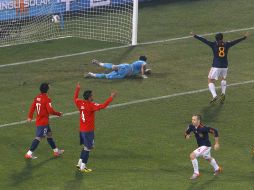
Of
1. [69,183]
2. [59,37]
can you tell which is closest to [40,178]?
[69,183]

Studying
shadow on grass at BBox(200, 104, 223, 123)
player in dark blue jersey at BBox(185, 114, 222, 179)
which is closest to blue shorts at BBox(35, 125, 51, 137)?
player in dark blue jersey at BBox(185, 114, 222, 179)

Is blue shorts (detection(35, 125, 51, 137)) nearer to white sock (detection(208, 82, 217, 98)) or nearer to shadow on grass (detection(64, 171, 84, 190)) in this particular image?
shadow on grass (detection(64, 171, 84, 190))

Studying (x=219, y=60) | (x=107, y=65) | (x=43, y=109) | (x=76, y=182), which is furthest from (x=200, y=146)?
(x=107, y=65)

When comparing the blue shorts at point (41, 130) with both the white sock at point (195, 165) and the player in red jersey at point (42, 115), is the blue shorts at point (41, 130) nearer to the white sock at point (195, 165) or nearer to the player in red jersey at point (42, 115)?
the player in red jersey at point (42, 115)

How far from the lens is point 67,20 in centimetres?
3747

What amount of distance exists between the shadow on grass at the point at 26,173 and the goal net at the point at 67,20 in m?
13.0

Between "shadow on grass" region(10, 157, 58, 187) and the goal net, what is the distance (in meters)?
13.0

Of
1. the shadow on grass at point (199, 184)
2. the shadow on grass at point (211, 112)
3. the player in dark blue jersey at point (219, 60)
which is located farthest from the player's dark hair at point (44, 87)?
the player in dark blue jersey at point (219, 60)

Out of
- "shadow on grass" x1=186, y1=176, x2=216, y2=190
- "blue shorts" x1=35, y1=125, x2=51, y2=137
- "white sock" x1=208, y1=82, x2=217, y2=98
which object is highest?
"white sock" x1=208, y1=82, x2=217, y2=98

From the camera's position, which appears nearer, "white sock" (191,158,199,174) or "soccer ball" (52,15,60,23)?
"white sock" (191,158,199,174)

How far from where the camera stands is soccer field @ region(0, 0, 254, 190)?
2258cm

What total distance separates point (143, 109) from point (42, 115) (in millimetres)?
5201

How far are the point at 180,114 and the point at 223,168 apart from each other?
4.67 meters

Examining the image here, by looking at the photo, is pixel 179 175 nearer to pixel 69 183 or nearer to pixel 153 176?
pixel 153 176
